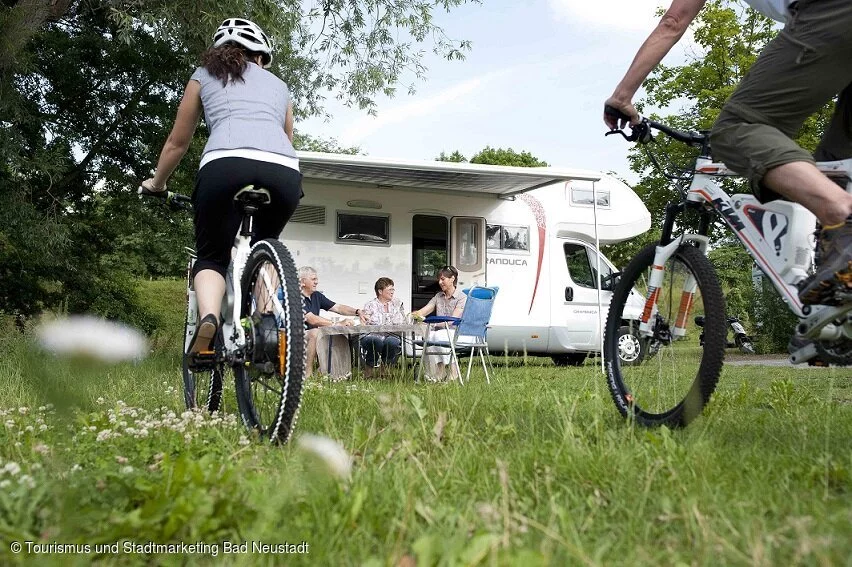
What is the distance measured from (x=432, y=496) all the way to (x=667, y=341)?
1.64 metres

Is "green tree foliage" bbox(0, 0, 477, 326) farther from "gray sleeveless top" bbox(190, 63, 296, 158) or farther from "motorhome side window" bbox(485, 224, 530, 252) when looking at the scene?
"gray sleeveless top" bbox(190, 63, 296, 158)

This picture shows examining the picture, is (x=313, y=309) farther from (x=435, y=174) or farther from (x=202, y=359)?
(x=202, y=359)

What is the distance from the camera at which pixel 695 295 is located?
3.19 m

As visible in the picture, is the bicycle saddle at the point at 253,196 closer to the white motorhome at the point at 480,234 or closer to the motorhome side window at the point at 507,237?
the white motorhome at the point at 480,234

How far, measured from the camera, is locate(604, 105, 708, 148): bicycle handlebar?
321 centimetres

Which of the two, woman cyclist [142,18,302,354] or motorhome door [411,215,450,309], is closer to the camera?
woman cyclist [142,18,302,354]

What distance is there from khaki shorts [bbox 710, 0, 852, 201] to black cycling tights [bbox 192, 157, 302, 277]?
5.62ft

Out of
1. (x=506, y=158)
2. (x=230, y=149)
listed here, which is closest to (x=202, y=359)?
(x=230, y=149)

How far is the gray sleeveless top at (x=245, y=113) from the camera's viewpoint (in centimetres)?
339

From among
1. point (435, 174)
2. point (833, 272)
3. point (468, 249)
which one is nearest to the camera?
point (833, 272)

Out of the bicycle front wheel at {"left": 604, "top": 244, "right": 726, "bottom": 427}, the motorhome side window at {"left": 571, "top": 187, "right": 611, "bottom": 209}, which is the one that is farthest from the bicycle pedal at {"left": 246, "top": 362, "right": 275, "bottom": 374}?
the motorhome side window at {"left": 571, "top": 187, "right": 611, "bottom": 209}

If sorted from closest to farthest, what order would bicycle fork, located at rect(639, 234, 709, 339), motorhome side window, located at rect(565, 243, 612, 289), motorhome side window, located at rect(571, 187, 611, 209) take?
bicycle fork, located at rect(639, 234, 709, 339)
motorhome side window, located at rect(565, 243, 612, 289)
motorhome side window, located at rect(571, 187, 611, 209)

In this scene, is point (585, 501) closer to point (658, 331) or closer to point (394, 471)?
point (394, 471)

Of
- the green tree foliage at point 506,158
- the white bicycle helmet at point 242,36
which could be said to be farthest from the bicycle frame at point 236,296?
the green tree foliage at point 506,158
